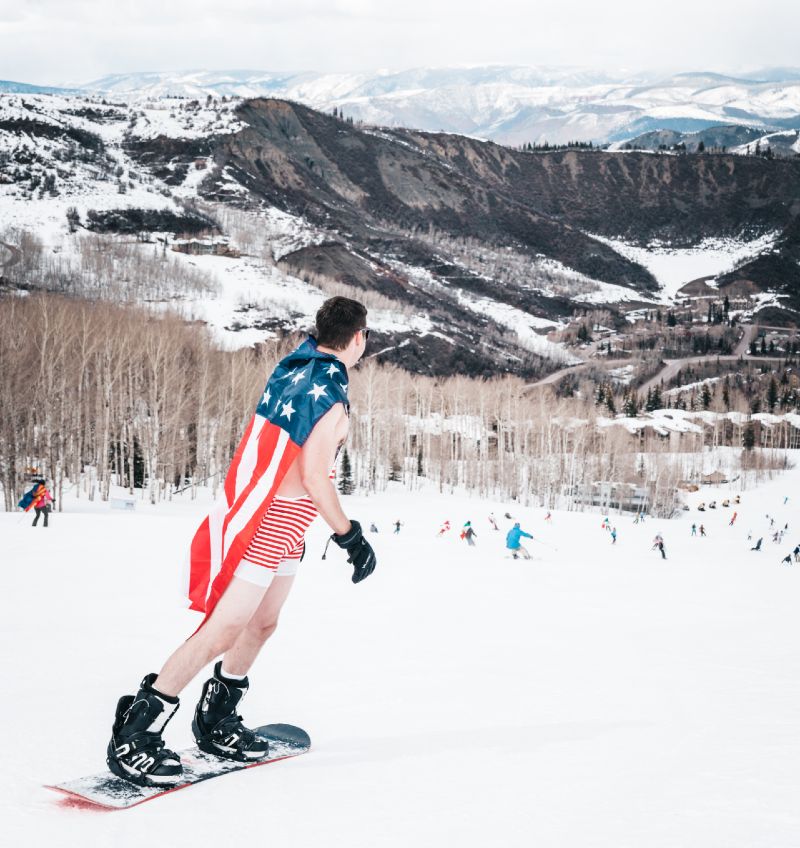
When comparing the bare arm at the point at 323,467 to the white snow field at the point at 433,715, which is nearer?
the white snow field at the point at 433,715

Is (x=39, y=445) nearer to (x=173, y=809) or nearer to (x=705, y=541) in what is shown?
(x=705, y=541)

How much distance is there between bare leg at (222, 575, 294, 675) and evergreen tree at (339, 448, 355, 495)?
5654 cm

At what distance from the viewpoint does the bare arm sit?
380cm

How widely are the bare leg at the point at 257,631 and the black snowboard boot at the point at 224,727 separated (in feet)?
0.25

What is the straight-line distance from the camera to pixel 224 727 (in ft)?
13.0

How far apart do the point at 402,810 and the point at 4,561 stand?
8.72 m

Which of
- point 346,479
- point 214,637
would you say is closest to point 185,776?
point 214,637

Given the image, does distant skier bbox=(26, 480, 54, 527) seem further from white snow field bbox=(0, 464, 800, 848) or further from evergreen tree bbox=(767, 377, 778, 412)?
evergreen tree bbox=(767, 377, 778, 412)

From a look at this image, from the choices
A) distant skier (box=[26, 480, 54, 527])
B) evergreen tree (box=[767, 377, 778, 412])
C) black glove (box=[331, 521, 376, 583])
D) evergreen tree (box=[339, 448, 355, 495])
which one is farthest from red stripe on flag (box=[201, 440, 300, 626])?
evergreen tree (box=[767, 377, 778, 412])

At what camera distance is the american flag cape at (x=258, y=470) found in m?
3.82

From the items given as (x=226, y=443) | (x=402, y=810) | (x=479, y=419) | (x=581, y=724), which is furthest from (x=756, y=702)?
(x=479, y=419)

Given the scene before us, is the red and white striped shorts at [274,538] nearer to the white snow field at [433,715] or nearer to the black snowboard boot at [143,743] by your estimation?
the black snowboard boot at [143,743]

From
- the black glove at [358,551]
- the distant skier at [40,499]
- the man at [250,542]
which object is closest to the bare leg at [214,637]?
the man at [250,542]

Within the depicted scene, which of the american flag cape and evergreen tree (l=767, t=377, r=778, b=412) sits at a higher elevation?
the american flag cape
